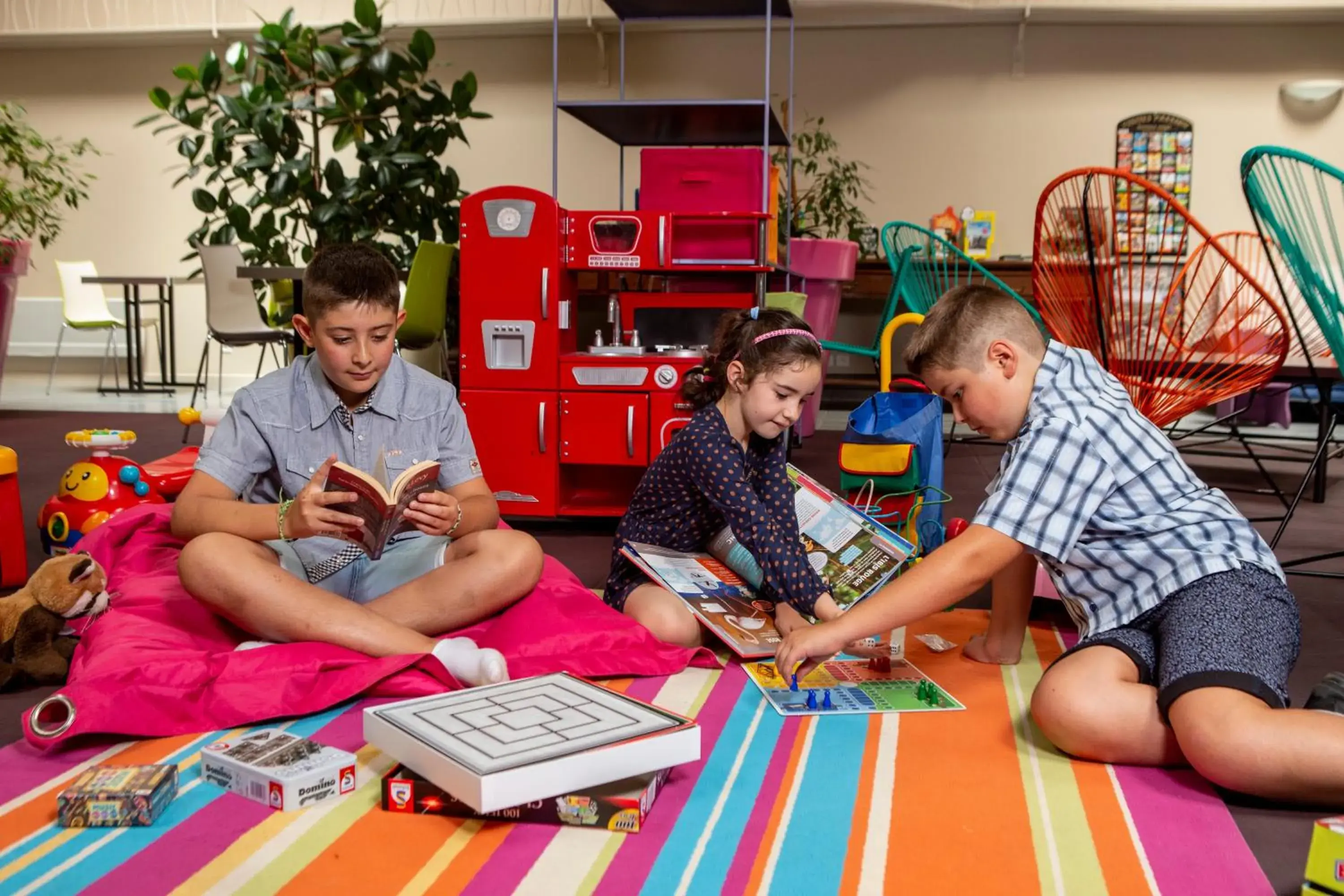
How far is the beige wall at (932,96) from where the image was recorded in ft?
21.7

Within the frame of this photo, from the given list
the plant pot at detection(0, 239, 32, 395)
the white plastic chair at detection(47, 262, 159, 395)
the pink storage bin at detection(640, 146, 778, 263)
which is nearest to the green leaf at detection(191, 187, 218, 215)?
the plant pot at detection(0, 239, 32, 395)

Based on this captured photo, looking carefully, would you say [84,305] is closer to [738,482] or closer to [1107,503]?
[738,482]

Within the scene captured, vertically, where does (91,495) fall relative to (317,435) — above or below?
below

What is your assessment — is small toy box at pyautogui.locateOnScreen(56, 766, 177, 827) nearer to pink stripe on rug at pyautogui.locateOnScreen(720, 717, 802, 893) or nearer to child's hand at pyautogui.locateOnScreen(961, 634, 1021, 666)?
pink stripe on rug at pyautogui.locateOnScreen(720, 717, 802, 893)

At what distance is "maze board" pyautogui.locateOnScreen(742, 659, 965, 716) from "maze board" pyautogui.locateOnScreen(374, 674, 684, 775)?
0.37m

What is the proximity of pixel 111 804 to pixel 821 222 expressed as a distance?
6045mm

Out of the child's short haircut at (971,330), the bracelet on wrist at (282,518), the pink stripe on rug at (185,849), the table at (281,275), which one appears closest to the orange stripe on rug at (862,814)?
the child's short haircut at (971,330)

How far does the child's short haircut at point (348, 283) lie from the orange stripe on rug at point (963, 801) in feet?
3.47

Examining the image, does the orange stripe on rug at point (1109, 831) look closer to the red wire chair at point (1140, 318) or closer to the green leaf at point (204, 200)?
the red wire chair at point (1140, 318)

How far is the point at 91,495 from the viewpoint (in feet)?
8.13

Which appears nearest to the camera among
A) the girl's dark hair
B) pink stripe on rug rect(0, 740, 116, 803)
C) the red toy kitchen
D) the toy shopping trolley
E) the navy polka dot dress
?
pink stripe on rug rect(0, 740, 116, 803)

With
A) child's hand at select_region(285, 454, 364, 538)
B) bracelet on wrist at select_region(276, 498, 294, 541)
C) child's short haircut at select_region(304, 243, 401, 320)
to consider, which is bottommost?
bracelet on wrist at select_region(276, 498, 294, 541)

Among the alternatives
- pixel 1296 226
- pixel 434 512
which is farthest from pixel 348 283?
pixel 1296 226

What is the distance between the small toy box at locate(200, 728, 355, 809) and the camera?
1.25 m
